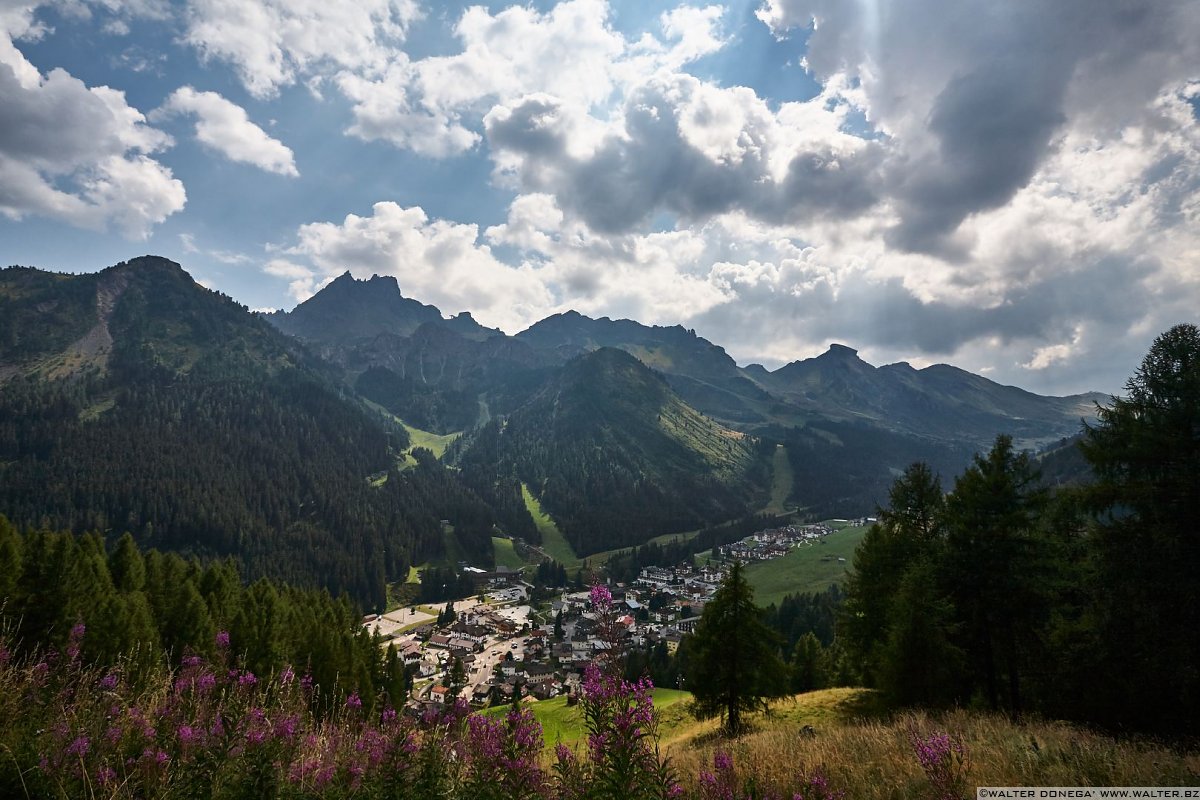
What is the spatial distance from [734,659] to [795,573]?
158 meters

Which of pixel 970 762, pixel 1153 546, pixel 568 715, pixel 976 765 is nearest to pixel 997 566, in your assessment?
pixel 1153 546

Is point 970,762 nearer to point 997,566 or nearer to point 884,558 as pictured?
point 997,566

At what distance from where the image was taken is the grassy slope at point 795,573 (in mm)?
150250

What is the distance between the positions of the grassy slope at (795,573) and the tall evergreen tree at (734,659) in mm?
118731

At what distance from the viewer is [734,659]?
27562 mm

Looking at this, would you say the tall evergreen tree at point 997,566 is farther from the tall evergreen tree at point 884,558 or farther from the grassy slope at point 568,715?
the grassy slope at point 568,715

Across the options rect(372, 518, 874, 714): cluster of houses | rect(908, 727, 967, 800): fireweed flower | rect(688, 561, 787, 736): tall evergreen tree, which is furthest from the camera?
rect(372, 518, 874, 714): cluster of houses

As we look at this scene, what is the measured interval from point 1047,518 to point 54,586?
5068 cm

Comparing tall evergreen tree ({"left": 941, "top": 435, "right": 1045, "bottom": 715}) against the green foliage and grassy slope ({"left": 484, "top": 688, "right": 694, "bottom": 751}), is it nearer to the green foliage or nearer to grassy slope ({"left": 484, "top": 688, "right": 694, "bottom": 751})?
grassy slope ({"left": 484, "top": 688, "right": 694, "bottom": 751})

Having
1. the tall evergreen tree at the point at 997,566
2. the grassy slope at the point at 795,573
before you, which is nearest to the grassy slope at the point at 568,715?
the tall evergreen tree at the point at 997,566

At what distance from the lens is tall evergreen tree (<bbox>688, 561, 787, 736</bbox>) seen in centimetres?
2741

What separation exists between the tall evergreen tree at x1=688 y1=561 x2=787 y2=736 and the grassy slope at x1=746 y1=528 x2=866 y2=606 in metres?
119

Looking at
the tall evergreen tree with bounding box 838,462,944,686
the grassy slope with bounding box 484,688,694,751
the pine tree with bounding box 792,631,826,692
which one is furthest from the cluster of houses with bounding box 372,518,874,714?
the tall evergreen tree with bounding box 838,462,944,686

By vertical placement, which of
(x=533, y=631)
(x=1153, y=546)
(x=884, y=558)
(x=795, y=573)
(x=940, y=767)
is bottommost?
(x=795, y=573)
